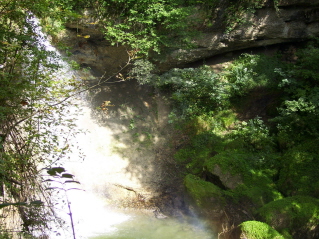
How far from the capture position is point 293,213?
20.1ft

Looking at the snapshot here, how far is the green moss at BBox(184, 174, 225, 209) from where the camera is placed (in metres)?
7.29

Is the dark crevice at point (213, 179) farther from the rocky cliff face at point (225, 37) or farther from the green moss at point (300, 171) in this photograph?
the rocky cliff face at point (225, 37)

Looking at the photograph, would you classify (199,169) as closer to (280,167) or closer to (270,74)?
(280,167)

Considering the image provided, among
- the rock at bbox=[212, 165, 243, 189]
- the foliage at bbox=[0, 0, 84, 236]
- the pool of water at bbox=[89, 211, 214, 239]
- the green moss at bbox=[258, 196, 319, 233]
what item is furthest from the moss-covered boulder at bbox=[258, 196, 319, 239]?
the foliage at bbox=[0, 0, 84, 236]

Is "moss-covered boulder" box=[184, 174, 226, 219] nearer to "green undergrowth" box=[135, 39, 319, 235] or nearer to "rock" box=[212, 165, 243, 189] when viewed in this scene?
"green undergrowth" box=[135, 39, 319, 235]

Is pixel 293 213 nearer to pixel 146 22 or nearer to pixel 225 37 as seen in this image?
pixel 146 22

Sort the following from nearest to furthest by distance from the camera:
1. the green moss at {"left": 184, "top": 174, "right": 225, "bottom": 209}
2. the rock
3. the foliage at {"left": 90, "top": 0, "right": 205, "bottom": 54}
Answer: the green moss at {"left": 184, "top": 174, "right": 225, "bottom": 209}
the rock
the foliage at {"left": 90, "top": 0, "right": 205, "bottom": 54}

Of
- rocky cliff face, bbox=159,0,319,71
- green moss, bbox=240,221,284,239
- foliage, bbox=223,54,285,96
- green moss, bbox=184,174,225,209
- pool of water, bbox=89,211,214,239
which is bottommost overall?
green moss, bbox=240,221,284,239

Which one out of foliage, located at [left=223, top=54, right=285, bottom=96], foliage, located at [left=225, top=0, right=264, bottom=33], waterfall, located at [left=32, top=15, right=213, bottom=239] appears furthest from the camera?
foliage, located at [left=225, top=0, right=264, bottom=33]

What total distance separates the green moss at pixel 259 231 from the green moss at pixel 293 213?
45cm

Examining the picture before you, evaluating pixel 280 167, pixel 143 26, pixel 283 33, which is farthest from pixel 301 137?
pixel 143 26

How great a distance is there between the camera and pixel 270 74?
34.8 ft

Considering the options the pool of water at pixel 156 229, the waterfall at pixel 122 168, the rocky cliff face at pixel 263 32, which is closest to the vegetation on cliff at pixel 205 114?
the rocky cliff face at pixel 263 32

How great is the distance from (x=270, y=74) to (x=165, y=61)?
12.9 ft
